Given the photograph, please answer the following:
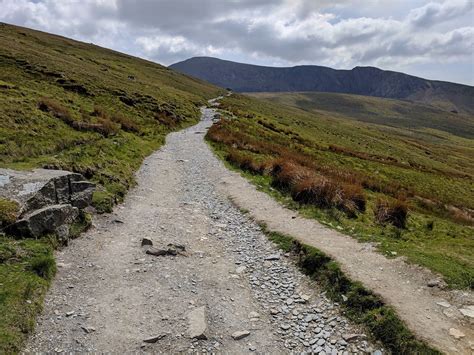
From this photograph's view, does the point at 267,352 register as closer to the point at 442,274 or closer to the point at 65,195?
the point at 442,274

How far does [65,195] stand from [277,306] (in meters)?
9.37

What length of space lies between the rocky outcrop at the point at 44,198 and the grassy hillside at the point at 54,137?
0.51m

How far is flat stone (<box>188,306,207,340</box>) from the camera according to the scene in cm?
863

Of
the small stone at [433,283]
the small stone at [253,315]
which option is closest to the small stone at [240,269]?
the small stone at [253,315]

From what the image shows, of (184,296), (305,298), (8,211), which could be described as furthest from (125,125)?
(305,298)

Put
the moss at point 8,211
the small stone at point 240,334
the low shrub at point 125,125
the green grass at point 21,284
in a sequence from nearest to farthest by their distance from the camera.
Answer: the green grass at point 21,284, the small stone at point 240,334, the moss at point 8,211, the low shrub at point 125,125

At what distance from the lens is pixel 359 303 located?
961 cm

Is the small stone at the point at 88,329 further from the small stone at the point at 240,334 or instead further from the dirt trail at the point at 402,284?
the dirt trail at the point at 402,284

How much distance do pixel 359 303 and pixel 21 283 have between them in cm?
879

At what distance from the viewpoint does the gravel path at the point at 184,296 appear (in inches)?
333

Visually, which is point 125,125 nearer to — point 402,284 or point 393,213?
point 393,213

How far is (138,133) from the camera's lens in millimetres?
36656

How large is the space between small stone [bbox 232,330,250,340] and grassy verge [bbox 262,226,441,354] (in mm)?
2729

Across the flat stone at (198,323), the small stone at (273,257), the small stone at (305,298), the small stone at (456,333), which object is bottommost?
the flat stone at (198,323)
